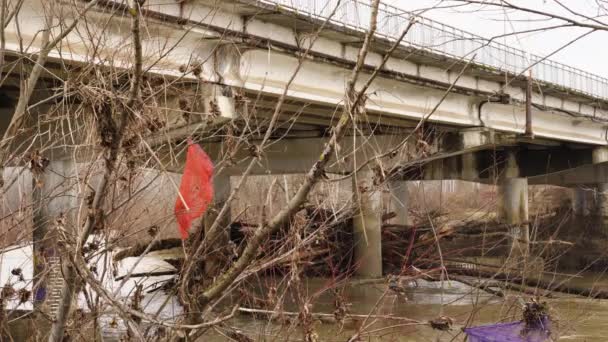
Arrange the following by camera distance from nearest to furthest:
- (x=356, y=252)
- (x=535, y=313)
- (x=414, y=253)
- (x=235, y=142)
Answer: (x=235, y=142) → (x=535, y=313) → (x=414, y=253) → (x=356, y=252)

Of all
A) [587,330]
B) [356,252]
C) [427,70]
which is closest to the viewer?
[587,330]

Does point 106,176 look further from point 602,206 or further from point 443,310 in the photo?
point 602,206

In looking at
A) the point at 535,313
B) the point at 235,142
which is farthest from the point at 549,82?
the point at 235,142

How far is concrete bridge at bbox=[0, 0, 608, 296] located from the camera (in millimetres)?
4461

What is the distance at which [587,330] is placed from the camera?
44.3 feet

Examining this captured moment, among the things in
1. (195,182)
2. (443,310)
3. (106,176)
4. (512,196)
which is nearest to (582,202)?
(512,196)

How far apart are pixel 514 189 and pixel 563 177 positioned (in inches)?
246

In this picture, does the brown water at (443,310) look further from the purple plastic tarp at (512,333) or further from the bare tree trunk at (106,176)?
the bare tree trunk at (106,176)

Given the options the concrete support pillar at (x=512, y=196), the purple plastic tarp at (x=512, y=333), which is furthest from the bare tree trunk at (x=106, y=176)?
the concrete support pillar at (x=512, y=196)

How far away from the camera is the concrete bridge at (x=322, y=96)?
446 centimetres

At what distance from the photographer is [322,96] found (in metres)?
14.8

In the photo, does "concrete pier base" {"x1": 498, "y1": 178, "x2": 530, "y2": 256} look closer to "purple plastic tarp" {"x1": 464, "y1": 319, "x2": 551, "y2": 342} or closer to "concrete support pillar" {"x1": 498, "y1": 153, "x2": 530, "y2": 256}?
"concrete support pillar" {"x1": 498, "y1": 153, "x2": 530, "y2": 256}

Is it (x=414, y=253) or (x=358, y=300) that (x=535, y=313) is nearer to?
(x=358, y=300)

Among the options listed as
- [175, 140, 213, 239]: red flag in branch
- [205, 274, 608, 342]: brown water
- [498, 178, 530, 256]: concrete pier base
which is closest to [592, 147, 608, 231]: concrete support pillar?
[498, 178, 530, 256]: concrete pier base
